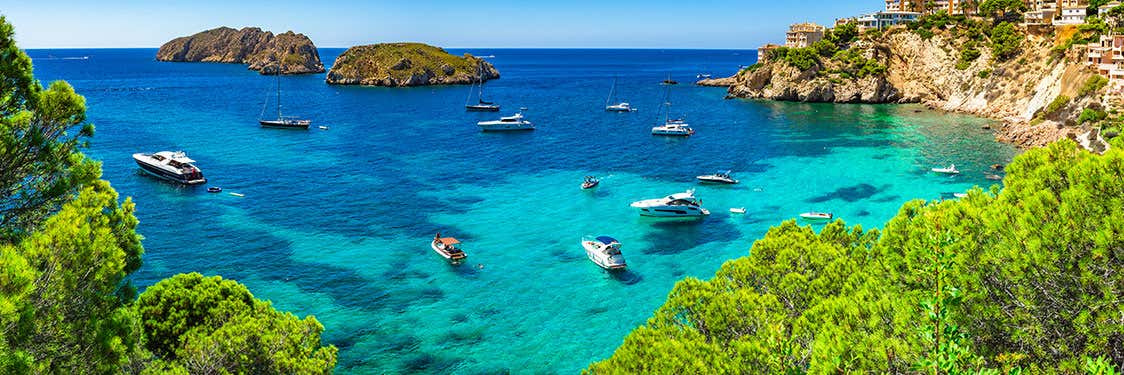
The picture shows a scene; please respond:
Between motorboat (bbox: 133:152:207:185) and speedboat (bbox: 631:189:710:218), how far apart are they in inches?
1668

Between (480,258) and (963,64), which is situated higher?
(963,64)

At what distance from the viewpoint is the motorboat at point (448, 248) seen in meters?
45.3

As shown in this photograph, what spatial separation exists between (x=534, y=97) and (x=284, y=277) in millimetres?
127291

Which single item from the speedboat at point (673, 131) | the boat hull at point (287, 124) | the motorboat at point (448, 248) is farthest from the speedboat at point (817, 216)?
the boat hull at point (287, 124)

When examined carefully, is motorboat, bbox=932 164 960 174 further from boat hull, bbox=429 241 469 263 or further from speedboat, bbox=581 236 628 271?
boat hull, bbox=429 241 469 263

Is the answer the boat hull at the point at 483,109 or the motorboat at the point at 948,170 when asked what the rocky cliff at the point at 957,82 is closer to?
the motorboat at the point at 948,170

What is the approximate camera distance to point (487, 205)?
60469 millimetres

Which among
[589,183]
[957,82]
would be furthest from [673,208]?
[957,82]

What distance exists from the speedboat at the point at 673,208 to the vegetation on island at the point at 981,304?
34501 millimetres

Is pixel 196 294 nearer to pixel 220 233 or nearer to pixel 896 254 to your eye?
pixel 896 254

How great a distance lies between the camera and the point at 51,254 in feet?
45.0

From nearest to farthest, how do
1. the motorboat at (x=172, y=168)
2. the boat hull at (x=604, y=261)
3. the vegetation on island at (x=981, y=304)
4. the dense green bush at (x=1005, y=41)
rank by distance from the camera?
1. the vegetation on island at (x=981, y=304)
2. the boat hull at (x=604, y=261)
3. the motorboat at (x=172, y=168)
4. the dense green bush at (x=1005, y=41)

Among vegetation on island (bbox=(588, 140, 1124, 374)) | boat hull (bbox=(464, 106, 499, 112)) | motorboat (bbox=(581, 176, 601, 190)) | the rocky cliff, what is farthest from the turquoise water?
vegetation on island (bbox=(588, 140, 1124, 374))

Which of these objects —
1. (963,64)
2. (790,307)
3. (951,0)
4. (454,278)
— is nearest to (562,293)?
(454,278)
